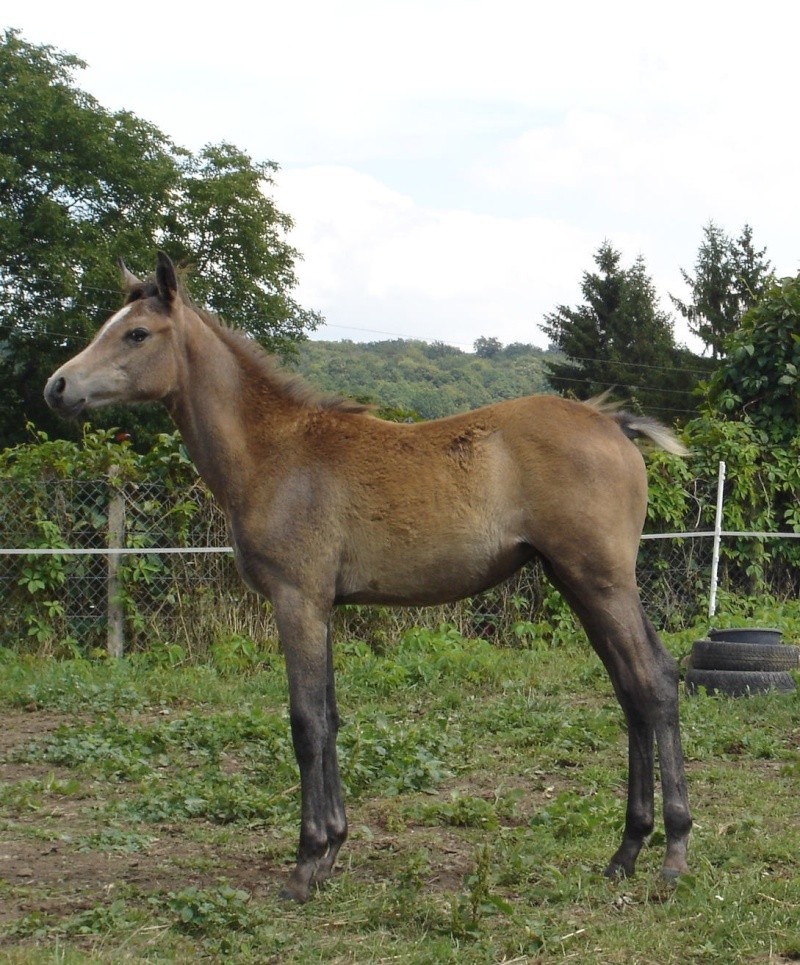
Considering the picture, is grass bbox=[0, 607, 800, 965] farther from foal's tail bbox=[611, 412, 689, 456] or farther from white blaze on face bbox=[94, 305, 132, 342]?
white blaze on face bbox=[94, 305, 132, 342]

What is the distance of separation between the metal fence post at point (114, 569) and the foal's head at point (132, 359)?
16.0 ft

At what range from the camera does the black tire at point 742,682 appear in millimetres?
8328

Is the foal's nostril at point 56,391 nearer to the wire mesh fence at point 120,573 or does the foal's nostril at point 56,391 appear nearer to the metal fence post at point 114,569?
the wire mesh fence at point 120,573

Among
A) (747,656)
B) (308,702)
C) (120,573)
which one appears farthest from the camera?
(120,573)

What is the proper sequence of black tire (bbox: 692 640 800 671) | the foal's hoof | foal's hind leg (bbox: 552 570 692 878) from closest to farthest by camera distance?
the foal's hoof → foal's hind leg (bbox: 552 570 692 878) → black tire (bbox: 692 640 800 671)

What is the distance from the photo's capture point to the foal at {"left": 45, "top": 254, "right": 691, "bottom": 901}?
4.90 meters

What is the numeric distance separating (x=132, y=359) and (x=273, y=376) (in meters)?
0.72

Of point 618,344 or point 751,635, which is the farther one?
point 618,344

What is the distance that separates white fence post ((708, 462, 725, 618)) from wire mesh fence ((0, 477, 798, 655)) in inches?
148

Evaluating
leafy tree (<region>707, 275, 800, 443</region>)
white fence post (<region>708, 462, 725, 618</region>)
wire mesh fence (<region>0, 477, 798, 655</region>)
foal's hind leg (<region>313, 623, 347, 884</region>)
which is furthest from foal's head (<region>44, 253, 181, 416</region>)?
leafy tree (<region>707, 275, 800, 443</region>)

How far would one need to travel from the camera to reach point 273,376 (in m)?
5.56

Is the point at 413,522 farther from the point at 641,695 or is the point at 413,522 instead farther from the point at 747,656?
the point at 747,656

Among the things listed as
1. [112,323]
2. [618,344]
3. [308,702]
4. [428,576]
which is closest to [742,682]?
[428,576]

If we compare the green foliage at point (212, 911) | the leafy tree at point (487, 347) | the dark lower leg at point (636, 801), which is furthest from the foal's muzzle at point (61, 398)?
the leafy tree at point (487, 347)
